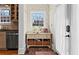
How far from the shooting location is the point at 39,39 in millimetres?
3447

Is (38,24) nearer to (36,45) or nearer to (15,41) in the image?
(36,45)

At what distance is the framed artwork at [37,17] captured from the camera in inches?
132

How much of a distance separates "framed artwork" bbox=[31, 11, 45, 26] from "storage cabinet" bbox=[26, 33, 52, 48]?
26 centimetres

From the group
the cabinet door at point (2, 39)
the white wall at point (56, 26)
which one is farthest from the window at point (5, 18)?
the white wall at point (56, 26)

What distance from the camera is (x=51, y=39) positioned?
3.34m

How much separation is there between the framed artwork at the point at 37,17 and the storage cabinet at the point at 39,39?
26cm

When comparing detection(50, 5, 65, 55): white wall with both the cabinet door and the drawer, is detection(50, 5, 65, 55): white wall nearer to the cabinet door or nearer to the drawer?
the drawer

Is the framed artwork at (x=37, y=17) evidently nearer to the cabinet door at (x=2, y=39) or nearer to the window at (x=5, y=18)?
the window at (x=5, y=18)

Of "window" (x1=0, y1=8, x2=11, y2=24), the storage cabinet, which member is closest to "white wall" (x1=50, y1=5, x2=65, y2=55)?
the storage cabinet

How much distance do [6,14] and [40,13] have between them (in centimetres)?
149

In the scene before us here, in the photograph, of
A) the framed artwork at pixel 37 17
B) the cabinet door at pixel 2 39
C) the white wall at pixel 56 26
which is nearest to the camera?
the white wall at pixel 56 26

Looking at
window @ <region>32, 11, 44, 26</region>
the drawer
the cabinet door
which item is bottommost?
the cabinet door

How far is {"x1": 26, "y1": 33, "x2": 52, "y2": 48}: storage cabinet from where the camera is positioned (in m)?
3.39

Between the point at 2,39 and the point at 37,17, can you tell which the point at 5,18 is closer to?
the point at 2,39
